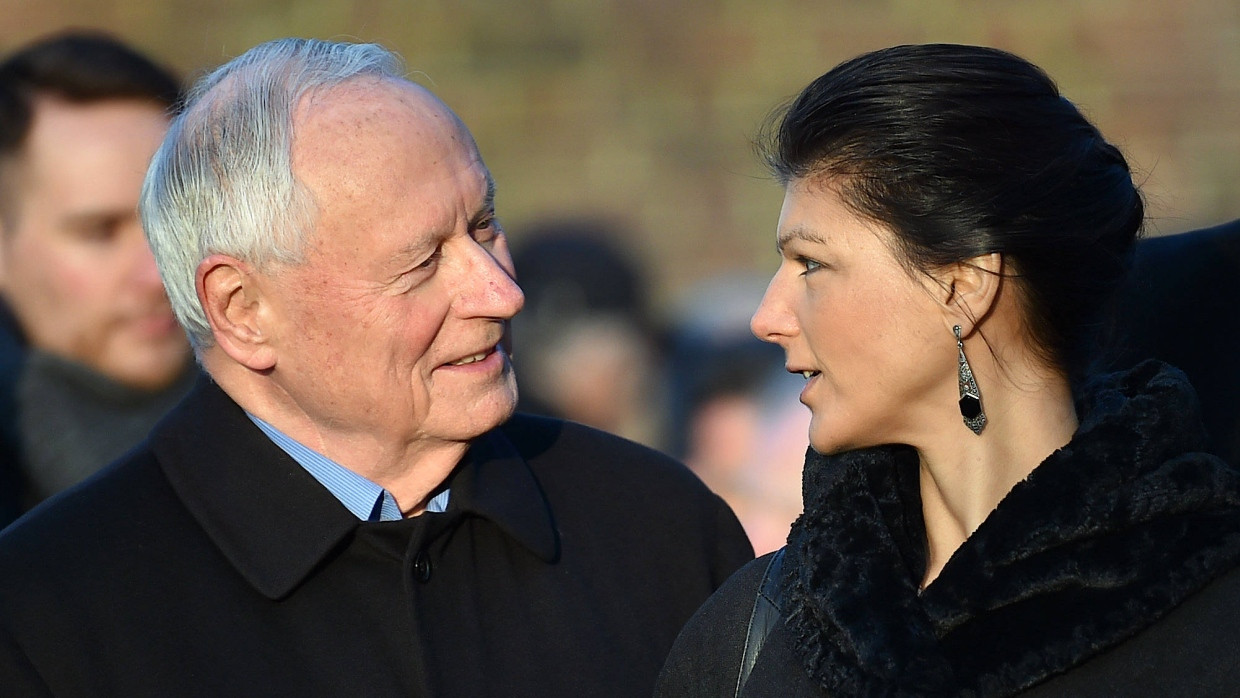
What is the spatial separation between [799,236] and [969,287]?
249mm

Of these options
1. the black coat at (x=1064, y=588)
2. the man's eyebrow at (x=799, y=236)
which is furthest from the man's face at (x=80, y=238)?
the black coat at (x=1064, y=588)

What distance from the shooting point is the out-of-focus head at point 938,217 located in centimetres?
A: 203

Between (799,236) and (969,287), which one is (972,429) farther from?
(799,236)

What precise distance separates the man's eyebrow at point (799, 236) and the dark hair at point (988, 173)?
0.07 meters

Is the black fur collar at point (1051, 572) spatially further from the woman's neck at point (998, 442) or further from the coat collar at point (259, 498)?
the coat collar at point (259, 498)

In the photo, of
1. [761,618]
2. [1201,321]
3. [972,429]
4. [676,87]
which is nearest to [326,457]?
[761,618]

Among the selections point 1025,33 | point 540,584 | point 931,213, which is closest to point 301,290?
point 540,584

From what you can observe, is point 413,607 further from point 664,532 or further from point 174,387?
point 174,387

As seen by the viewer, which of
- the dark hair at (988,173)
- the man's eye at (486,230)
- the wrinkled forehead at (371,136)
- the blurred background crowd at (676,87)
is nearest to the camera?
the dark hair at (988,173)

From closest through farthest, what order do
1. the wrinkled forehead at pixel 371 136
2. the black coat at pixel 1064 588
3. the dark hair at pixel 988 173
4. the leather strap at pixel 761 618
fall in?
1. the black coat at pixel 1064 588
2. the dark hair at pixel 988 173
3. the leather strap at pixel 761 618
4. the wrinkled forehead at pixel 371 136

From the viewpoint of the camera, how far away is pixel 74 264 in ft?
11.2

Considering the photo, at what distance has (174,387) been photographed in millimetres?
3607

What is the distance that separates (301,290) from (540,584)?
0.65 metres

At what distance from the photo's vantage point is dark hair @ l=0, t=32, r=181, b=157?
3.50 m
